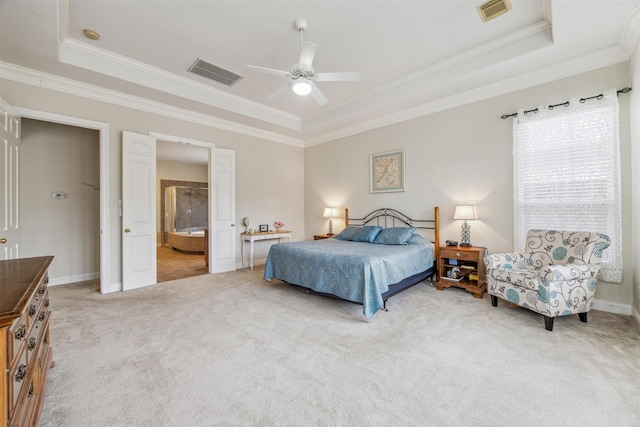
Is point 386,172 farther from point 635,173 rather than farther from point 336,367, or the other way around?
point 336,367

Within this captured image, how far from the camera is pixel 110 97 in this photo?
4.11 meters

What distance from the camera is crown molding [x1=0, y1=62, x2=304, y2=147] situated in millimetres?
3449

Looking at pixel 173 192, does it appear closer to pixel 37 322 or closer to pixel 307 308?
pixel 307 308

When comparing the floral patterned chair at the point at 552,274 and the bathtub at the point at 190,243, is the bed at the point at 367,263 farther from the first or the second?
the bathtub at the point at 190,243

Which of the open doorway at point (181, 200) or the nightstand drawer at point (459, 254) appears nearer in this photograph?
the nightstand drawer at point (459, 254)

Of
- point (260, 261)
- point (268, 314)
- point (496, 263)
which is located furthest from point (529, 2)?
point (260, 261)

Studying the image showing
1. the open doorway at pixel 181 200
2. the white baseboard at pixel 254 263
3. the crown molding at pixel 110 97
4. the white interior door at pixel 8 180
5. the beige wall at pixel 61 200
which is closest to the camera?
the white interior door at pixel 8 180

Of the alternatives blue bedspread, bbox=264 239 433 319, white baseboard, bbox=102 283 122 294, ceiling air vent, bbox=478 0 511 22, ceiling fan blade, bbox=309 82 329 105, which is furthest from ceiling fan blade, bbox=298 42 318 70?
white baseboard, bbox=102 283 122 294

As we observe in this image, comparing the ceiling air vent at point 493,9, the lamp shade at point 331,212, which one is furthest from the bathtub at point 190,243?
the ceiling air vent at point 493,9

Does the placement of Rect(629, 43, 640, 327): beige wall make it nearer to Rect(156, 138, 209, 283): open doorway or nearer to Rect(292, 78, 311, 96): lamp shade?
Rect(292, 78, 311, 96): lamp shade

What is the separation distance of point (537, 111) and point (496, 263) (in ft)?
6.86

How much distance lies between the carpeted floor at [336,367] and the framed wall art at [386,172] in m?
2.44

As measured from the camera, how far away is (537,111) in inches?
141

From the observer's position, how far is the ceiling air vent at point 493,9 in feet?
8.96
